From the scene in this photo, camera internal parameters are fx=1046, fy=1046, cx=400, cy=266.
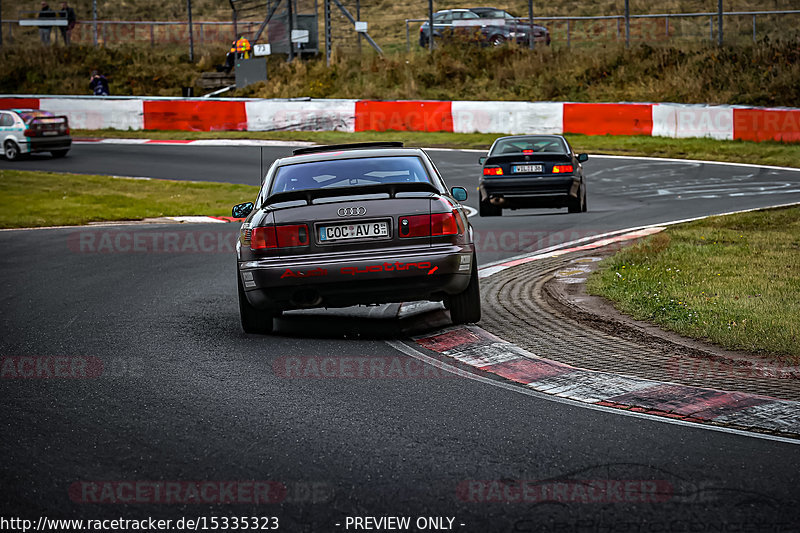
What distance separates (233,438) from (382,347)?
2.48m

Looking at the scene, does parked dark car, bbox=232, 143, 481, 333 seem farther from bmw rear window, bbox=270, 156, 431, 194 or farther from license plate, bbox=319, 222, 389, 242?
bmw rear window, bbox=270, 156, 431, 194

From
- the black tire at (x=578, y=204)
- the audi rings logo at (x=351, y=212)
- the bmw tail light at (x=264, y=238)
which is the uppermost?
the audi rings logo at (x=351, y=212)

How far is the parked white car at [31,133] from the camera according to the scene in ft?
95.5

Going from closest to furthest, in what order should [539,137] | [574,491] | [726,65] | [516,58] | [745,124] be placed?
[574,491] → [539,137] → [745,124] → [726,65] → [516,58]

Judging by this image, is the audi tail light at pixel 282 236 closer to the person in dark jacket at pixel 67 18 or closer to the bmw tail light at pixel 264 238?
the bmw tail light at pixel 264 238

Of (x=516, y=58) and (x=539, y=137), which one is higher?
(x=516, y=58)

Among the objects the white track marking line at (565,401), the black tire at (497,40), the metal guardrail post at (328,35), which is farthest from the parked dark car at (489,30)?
the white track marking line at (565,401)

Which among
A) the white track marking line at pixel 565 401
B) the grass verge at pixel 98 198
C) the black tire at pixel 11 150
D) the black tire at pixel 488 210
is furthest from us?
the black tire at pixel 11 150

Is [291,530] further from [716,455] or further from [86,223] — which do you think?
[86,223]

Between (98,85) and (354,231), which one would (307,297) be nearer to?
(354,231)

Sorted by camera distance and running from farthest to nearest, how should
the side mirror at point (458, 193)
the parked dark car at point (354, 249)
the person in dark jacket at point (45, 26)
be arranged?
1. the person in dark jacket at point (45, 26)
2. the side mirror at point (458, 193)
3. the parked dark car at point (354, 249)

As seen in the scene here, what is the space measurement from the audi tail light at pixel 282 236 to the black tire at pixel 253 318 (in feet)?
1.57

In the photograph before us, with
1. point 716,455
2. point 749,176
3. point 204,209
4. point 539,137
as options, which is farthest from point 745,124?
point 716,455

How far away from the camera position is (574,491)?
4457 millimetres
